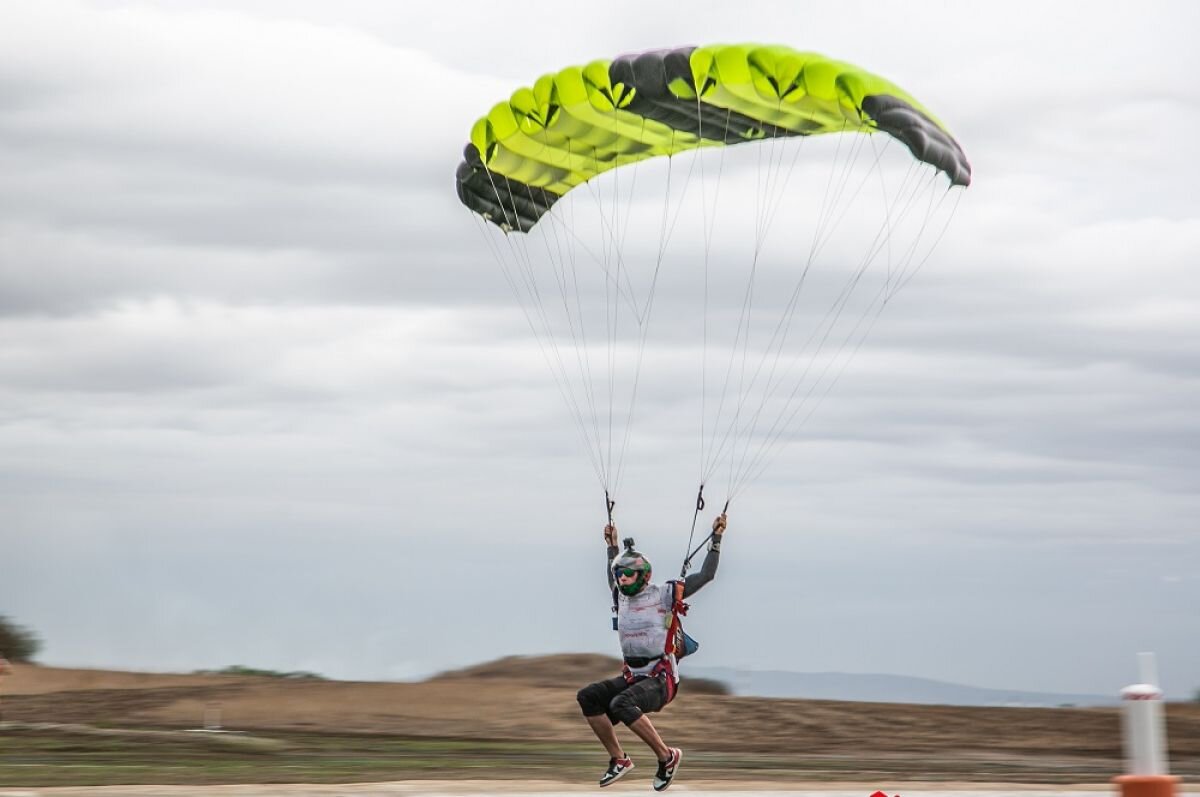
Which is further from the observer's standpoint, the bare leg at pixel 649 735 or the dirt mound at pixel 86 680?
the dirt mound at pixel 86 680

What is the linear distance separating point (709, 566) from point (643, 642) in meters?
0.93

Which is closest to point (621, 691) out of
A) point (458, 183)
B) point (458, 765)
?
point (458, 765)

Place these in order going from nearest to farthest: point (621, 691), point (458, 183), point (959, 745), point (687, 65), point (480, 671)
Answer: point (621, 691) → point (687, 65) → point (458, 183) → point (959, 745) → point (480, 671)

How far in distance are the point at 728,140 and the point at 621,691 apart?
6550mm

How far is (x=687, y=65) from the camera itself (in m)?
16.1

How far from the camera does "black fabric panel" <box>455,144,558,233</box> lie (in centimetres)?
1920

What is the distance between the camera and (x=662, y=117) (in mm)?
16922

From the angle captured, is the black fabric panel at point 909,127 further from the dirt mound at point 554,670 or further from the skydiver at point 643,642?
the dirt mound at point 554,670

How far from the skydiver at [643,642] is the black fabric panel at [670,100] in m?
4.65

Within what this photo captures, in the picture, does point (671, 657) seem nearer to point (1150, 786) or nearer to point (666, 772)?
point (666, 772)

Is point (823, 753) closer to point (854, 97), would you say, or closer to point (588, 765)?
point (588, 765)

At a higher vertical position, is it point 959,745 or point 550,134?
point 550,134

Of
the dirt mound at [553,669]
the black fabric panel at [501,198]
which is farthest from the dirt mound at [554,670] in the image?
the black fabric panel at [501,198]

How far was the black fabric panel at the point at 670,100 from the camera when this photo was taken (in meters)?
16.2
